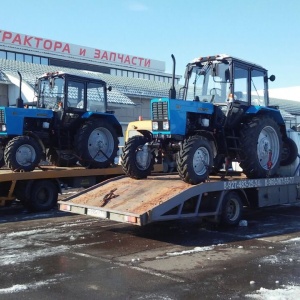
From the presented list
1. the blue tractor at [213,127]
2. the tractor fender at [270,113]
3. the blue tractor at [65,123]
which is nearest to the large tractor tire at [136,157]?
the blue tractor at [213,127]

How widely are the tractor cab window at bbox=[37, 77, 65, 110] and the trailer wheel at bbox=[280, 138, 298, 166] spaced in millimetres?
5704

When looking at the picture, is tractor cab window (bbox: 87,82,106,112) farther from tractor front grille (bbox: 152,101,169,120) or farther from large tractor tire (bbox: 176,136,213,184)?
large tractor tire (bbox: 176,136,213,184)

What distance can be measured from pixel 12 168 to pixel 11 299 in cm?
Result: 643

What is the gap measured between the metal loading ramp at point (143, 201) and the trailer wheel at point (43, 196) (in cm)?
240

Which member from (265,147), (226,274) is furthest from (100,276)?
(265,147)

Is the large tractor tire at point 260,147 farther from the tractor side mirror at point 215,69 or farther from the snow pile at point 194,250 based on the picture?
the snow pile at point 194,250

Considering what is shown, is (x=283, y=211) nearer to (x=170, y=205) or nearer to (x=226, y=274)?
(x=170, y=205)

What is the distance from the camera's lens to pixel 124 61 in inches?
1770

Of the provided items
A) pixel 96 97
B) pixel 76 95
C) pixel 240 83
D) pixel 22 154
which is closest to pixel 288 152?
pixel 240 83

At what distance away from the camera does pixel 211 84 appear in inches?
399

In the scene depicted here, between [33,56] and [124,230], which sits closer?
[124,230]

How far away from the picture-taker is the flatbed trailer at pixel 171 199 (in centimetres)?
798

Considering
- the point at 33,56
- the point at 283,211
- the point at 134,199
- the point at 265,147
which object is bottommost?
the point at 283,211

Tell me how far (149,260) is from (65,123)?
6555 millimetres
